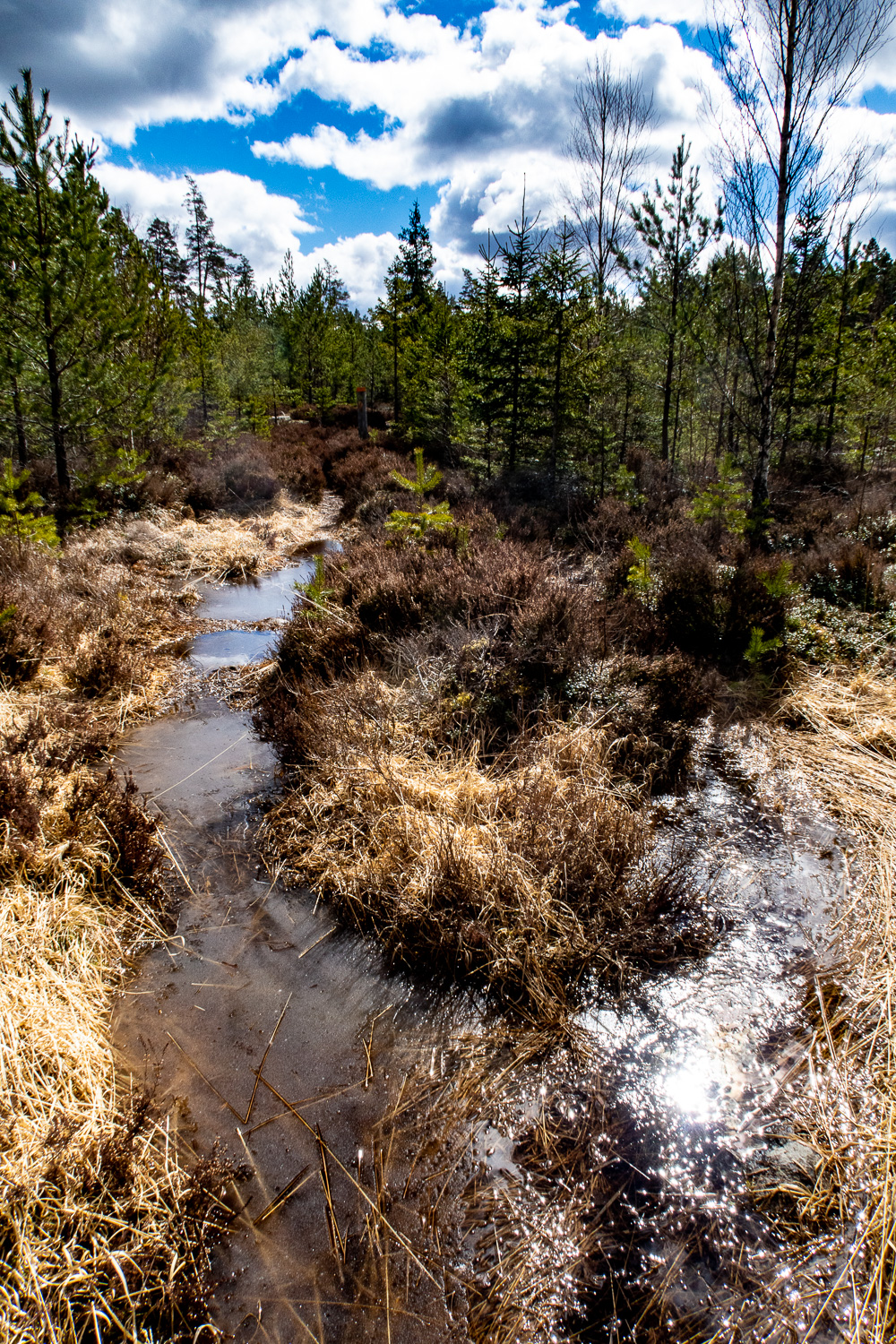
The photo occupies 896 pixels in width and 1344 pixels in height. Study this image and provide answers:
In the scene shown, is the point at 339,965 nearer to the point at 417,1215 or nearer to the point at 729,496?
the point at 417,1215

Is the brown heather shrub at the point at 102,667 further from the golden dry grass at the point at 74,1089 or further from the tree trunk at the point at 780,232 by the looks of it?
the tree trunk at the point at 780,232

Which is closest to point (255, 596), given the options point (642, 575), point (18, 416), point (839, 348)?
point (18, 416)

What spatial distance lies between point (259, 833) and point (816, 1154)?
11.0 ft

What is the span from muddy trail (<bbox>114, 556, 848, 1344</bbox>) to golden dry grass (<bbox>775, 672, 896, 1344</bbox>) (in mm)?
139

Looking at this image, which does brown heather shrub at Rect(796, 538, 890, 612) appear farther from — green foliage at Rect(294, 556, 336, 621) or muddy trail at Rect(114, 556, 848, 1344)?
green foliage at Rect(294, 556, 336, 621)

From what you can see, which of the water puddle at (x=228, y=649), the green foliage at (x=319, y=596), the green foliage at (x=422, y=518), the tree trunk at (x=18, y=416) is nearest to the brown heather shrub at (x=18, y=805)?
the water puddle at (x=228, y=649)

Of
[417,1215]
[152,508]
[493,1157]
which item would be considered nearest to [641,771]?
[493,1157]

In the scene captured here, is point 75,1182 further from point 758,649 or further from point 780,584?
point 780,584

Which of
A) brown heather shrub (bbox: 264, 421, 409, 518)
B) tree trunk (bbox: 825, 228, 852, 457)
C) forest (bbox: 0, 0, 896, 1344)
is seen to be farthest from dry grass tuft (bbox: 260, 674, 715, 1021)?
tree trunk (bbox: 825, 228, 852, 457)

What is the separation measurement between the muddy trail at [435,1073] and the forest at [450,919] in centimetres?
1

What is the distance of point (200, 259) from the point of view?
1699 inches

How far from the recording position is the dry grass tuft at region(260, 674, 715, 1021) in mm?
3021

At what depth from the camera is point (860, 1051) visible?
2.53m

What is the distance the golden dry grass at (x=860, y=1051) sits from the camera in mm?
1850
